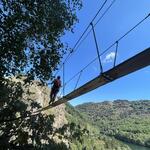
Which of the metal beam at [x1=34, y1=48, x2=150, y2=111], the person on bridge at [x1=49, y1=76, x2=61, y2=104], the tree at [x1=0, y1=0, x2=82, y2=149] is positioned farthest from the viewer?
the person on bridge at [x1=49, y1=76, x2=61, y2=104]

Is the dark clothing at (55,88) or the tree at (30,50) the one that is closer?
the tree at (30,50)

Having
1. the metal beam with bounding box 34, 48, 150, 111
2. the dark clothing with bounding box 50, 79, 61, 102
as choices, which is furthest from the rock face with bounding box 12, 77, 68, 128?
the metal beam with bounding box 34, 48, 150, 111

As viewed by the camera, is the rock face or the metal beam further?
the rock face

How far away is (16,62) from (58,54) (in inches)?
65.0

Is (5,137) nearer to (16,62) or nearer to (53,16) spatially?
(16,62)

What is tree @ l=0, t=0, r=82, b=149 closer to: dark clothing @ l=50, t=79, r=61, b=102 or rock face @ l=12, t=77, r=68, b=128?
rock face @ l=12, t=77, r=68, b=128

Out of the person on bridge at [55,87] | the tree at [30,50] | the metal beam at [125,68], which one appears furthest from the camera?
the person on bridge at [55,87]

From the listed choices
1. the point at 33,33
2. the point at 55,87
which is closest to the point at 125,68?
the point at 33,33

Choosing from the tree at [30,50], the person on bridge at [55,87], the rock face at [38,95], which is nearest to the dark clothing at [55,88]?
the person on bridge at [55,87]

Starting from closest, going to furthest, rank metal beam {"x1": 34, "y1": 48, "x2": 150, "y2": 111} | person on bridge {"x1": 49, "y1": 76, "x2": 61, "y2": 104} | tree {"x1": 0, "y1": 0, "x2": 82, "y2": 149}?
metal beam {"x1": 34, "y1": 48, "x2": 150, "y2": 111} → tree {"x1": 0, "y1": 0, "x2": 82, "y2": 149} → person on bridge {"x1": 49, "y1": 76, "x2": 61, "y2": 104}

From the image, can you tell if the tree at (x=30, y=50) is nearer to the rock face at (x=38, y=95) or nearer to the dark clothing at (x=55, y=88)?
the rock face at (x=38, y=95)

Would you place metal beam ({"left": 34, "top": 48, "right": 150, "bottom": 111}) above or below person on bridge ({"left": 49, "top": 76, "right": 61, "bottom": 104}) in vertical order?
below

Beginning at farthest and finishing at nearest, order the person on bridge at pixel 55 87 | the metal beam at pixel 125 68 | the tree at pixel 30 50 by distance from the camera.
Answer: the person on bridge at pixel 55 87 < the tree at pixel 30 50 < the metal beam at pixel 125 68

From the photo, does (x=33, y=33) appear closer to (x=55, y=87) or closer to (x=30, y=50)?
(x=30, y=50)
